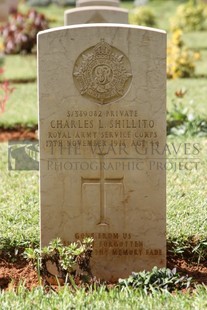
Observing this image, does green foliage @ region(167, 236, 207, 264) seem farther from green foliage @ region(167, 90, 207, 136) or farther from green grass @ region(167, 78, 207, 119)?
green grass @ region(167, 78, 207, 119)

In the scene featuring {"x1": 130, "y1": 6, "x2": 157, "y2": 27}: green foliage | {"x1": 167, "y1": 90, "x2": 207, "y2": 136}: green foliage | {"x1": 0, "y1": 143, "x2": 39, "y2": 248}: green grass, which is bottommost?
{"x1": 0, "y1": 143, "x2": 39, "y2": 248}: green grass

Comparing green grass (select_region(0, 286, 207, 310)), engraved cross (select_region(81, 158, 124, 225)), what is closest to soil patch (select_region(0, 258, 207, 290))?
green grass (select_region(0, 286, 207, 310))

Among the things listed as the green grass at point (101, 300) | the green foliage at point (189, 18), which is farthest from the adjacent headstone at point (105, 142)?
the green foliage at point (189, 18)

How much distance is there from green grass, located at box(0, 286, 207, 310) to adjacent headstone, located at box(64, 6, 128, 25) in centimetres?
588

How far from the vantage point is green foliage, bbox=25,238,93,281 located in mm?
4379

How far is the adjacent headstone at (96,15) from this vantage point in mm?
9562

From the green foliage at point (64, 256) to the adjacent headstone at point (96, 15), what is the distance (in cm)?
546

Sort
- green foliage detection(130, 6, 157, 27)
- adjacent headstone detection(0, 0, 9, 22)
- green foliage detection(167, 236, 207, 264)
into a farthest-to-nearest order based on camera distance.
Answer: adjacent headstone detection(0, 0, 9, 22), green foliage detection(130, 6, 157, 27), green foliage detection(167, 236, 207, 264)

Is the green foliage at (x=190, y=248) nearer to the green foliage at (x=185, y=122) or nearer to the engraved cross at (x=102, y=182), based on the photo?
the engraved cross at (x=102, y=182)

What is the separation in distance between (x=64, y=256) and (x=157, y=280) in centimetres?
55

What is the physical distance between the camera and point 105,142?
4621mm

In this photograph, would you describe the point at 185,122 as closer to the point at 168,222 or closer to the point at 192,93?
the point at 192,93

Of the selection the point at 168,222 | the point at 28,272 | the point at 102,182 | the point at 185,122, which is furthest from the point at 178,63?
the point at 28,272

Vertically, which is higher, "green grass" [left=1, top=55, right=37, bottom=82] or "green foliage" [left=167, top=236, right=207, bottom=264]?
"green grass" [left=1, top=55, right=37, bottom=82]
